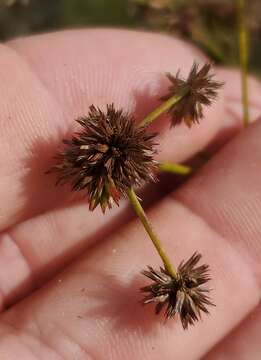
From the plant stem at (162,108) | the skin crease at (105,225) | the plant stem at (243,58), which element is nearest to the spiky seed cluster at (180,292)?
the skin crease at (105,225)

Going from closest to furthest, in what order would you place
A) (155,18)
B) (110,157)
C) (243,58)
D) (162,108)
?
(110,157)
(162,108)
(243,58)
(155,18)

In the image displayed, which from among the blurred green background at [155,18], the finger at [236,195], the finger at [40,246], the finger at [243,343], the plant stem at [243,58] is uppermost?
the blurred green background at [155,18]

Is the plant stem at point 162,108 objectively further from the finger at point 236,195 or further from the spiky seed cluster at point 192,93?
the finger at point 236,195

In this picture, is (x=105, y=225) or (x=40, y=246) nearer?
(x=40, y=246)

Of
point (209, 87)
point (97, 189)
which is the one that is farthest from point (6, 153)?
point (209, 87)

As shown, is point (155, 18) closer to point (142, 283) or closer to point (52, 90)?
point (52, 90)

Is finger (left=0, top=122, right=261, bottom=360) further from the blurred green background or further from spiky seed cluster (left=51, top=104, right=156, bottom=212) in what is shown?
the blurred green background

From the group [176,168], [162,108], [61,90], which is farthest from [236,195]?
[61,90]
